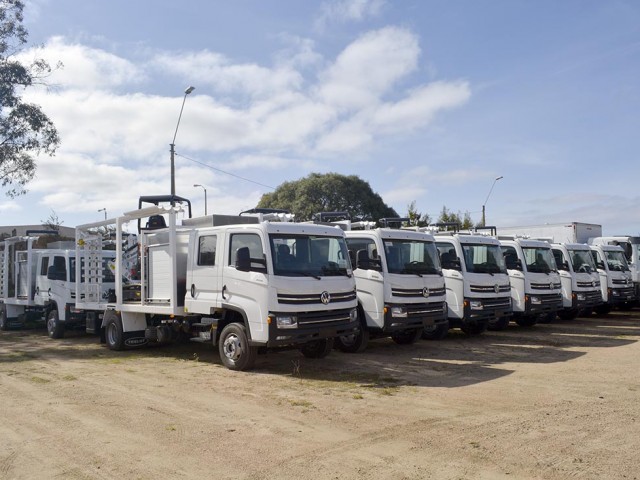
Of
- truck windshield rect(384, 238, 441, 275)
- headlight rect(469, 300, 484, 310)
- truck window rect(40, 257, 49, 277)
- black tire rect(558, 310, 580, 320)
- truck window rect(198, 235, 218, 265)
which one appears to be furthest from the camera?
black tire rect(558, 310, 580, 320)

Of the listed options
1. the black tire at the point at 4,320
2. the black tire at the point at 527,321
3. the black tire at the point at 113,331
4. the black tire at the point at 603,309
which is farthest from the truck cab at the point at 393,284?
the black tire at the point at 4,320

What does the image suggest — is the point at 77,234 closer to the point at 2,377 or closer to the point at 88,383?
the point at 2,377

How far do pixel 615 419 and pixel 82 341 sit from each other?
12.5 metres

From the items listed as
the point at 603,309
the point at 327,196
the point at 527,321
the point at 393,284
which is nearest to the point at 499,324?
the point at 527,321

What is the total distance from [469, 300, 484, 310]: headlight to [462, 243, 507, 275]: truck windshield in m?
0.74

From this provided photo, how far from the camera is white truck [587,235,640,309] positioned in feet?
68.0

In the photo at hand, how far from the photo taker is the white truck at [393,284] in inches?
440

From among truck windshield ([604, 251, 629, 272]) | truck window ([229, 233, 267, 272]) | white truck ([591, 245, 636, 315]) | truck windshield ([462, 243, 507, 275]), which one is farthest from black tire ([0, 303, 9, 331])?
truck windshield ([604, 251, 629, 272])

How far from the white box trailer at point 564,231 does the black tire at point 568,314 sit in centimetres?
340

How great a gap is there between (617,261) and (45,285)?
18.1 m

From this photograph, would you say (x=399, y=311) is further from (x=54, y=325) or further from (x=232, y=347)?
(x=54, y=325)

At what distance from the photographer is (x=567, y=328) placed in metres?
16.3

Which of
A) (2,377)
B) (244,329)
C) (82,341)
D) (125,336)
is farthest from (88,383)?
(82,341)

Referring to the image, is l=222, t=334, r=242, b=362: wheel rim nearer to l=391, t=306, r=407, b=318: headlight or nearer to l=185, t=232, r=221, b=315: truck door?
l=185, t=232, r=221, b=315: truck door
